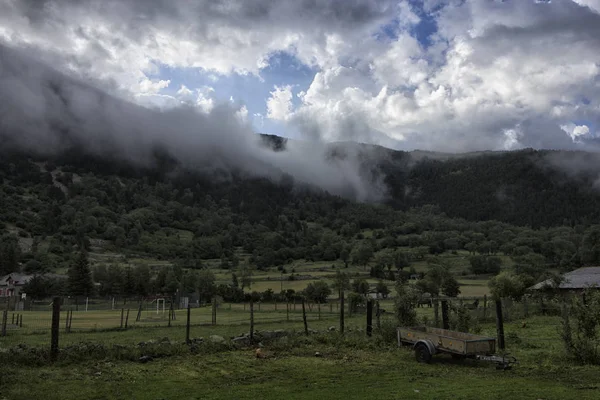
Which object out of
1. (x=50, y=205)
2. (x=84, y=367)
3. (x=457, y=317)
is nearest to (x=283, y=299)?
(x=457, y=317)

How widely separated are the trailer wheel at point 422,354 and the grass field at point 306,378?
289 mm

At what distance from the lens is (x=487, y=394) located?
36.2 ft

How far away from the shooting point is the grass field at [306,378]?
36.5ft

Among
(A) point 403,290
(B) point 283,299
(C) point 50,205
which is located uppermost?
(C) point 50,205

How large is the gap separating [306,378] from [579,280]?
5184cm

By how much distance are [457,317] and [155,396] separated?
1347 centimetres

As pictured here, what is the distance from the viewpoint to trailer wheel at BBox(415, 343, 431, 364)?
15.5m

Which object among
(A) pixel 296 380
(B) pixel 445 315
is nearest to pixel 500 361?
(B) pixel 445 315

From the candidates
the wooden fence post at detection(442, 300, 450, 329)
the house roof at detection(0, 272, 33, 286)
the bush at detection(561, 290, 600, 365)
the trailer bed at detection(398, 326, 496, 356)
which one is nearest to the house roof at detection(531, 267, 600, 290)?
the wooden fence post at detection(442, 300, 450, 329)

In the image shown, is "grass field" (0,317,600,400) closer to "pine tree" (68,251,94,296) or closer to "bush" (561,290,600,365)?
"bush" (561,290,600,365)

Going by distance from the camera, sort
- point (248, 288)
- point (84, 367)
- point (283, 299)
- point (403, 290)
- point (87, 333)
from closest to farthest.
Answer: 1. point (84, 367)
2. point (403, 290)
3. point (87, 333)
4. point (283, 299)
5. point (248, 288)

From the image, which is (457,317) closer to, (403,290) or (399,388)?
(403,290)

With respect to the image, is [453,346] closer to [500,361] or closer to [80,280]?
[500,361]

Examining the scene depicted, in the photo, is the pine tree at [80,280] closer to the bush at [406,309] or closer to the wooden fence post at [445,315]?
the bush at [406,309]
